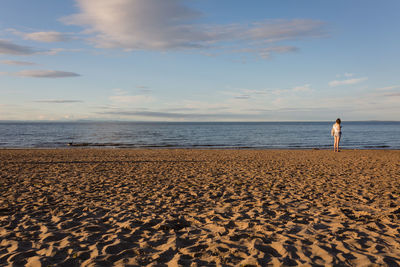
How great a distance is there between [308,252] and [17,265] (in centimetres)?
485

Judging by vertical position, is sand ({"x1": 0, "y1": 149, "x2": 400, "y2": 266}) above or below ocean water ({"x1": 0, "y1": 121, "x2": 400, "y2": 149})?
above

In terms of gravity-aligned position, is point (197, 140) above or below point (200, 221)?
below

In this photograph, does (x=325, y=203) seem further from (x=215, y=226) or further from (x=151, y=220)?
(x=151, y=220)

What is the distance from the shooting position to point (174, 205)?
7.56m

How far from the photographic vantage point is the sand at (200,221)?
4.53 metres

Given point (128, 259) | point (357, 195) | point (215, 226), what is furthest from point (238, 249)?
point (357, 195)

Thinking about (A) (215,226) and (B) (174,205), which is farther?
(B) (174,205)

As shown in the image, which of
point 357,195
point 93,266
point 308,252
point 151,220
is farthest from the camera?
point 357,195

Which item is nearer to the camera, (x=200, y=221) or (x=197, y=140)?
(x=200, y=221)

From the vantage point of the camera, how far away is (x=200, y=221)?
624 centimetres

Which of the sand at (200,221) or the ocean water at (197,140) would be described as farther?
the ocean water at (197,140)

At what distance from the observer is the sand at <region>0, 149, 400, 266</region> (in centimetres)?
453

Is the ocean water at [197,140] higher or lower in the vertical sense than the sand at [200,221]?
lower

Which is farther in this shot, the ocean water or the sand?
the ocean water
